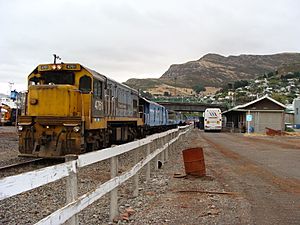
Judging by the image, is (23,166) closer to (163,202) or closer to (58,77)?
(58,77)

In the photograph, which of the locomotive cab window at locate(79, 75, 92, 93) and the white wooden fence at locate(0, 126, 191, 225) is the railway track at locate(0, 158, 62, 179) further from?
the white wooden fence at locate(0, 126, 191, 225)

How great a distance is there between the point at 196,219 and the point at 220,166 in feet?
25.6

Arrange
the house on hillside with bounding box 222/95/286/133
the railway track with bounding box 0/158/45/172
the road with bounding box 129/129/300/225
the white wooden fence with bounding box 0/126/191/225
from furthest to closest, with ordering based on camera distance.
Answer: the house on hillside with bounding box 222/95/286/133
the railway track with bounding box 0/158/45/172
the road with bounding box 129/129/300/225
the white wooden fence with bounding box 0/126/191/225

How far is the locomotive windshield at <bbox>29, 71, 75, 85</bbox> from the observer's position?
15.2 m

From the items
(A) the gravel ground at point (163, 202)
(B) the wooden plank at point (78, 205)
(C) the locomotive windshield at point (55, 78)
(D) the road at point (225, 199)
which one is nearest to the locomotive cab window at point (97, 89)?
(C) the locomotive windshield at point (55, 78)

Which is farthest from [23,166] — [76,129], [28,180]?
[28,180]

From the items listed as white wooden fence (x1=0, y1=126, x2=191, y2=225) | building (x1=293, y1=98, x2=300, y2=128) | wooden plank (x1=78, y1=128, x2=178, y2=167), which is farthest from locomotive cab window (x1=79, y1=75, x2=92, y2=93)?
building (x1=293, y1=98, x2=300, y2=128)

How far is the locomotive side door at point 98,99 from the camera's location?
15000mm

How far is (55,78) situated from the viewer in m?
15.4

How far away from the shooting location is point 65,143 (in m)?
13.6

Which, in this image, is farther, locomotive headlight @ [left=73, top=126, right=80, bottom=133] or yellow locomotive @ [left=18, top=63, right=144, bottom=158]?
yellow locomotive @ [left=18, top=63, right=144, bottom=158]

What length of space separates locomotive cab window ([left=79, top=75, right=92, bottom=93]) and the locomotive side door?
269mm

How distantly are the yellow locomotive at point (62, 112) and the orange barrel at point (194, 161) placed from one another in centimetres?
435

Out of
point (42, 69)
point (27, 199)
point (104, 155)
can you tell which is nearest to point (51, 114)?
point (42, 69)
